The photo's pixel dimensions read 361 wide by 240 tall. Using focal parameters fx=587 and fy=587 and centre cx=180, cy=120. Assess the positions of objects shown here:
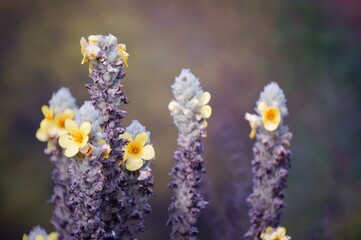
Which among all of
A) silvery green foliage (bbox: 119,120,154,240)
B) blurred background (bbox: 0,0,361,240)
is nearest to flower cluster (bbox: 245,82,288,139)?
Result: silvery green foliage (bbox: 119,120,154,240)

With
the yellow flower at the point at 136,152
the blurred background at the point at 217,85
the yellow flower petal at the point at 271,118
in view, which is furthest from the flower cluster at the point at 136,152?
the blurred background at the point at 217,85

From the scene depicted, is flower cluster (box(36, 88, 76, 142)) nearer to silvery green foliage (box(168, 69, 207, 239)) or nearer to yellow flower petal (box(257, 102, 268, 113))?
silvery green foliage (box(168, 69, 207, 239))

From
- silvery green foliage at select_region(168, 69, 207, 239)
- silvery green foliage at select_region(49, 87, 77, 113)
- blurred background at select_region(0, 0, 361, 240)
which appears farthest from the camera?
blurred background at select_region(0, 0, 361, 240)

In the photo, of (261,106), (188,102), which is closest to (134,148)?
(188,102)

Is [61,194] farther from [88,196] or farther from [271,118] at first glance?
[271,118]

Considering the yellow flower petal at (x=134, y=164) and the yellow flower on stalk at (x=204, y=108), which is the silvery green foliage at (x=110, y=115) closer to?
the yellow flower petal at (x=134, y=164)

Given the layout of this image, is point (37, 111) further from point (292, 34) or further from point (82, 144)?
point (292, 34)

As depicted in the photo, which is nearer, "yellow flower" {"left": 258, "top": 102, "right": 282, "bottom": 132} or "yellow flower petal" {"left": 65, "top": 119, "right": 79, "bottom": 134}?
"yellow flower petal" {"left": 65, "top": 119, "right": 79, "bottom": 134}

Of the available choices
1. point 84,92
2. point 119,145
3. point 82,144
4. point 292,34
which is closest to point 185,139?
point 119,145
